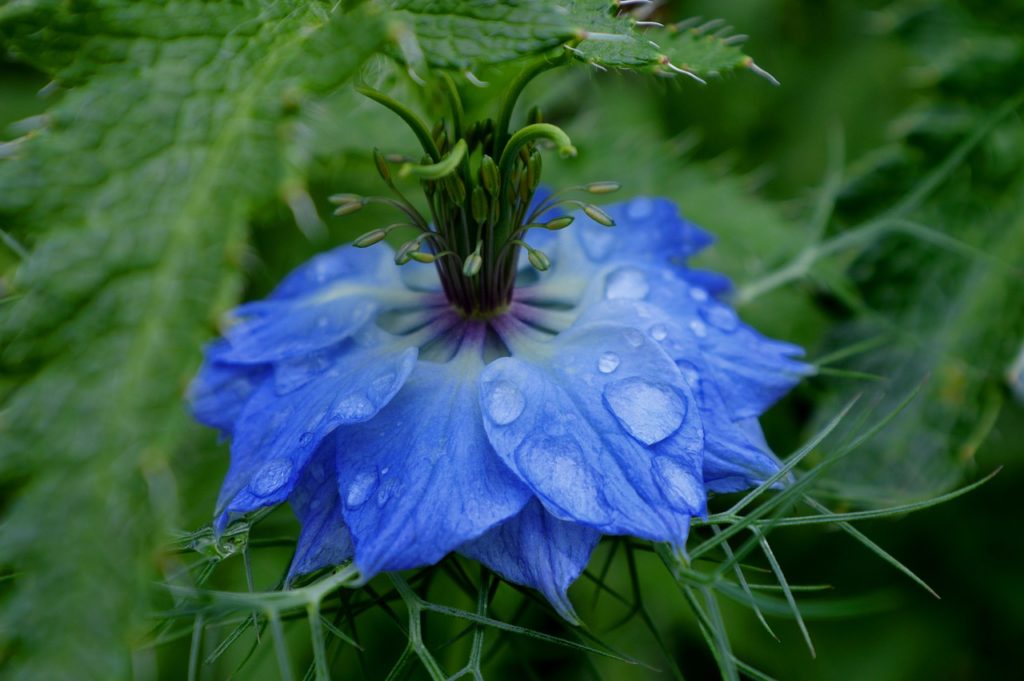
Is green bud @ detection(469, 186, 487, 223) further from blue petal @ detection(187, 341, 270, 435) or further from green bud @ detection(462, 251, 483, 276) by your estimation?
blue petal @ detection(187, 341, 270, 435)

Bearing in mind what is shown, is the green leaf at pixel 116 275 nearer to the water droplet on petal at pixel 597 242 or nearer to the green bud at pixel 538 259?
the green bud at pixel 538 259

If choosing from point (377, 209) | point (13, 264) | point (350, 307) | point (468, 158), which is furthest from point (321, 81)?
point (377, 209)

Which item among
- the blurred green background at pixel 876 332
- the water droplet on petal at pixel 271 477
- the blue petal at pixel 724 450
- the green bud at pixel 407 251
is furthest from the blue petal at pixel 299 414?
the blurred green background at pixel 876 332

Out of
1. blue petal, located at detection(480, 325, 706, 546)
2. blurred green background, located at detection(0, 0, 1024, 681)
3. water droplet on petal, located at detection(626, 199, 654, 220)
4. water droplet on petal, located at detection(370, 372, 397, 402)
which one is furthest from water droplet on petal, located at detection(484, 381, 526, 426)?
blurred green background, located at detection(0, 0, 1024, 681)

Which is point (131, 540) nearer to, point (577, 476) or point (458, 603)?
point (577, 476)

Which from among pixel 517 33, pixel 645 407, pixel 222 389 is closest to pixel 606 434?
pixel 645 407

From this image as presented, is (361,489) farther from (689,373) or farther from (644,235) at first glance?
(644,235)
